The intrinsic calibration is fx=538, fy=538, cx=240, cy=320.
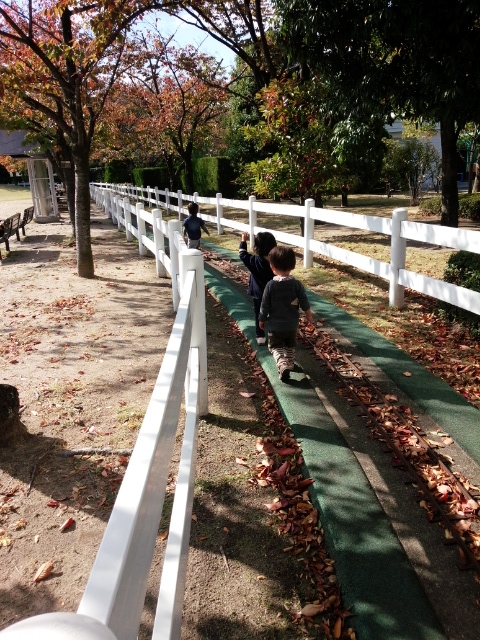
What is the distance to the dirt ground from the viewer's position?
261 cm

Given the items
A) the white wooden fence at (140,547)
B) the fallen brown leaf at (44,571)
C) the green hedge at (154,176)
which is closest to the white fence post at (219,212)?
the white wooden fence at (140,547)

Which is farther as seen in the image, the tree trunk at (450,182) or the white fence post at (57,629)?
the tree trunk at (450,182)

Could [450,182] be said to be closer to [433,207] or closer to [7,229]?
[433,207]

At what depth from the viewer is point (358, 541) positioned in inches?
111

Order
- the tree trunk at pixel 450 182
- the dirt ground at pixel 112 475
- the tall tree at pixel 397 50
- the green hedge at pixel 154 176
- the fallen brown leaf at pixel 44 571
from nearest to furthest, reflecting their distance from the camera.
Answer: the dirt ground at pixel 112 475 < the fallen brown leaf at pixel 44 571 < the tall tree at pixel 397 50 < the tree trunk at pixel 450 182 < the green hedge at pixel 154 176

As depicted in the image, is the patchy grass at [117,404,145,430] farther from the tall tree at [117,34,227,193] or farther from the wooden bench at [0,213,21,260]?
the tall tree at [117,34,227,193]

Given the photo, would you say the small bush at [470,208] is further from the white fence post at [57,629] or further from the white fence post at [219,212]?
the white fence post at [57,629]

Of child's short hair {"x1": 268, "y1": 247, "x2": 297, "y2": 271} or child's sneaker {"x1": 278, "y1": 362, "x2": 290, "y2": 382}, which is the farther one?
child's sneaker {"x1": 278, "y1": 362, "x2": 290, "y2": 382}

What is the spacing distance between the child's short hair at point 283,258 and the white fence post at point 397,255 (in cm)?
280

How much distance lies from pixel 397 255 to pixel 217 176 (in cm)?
Answer: 2393

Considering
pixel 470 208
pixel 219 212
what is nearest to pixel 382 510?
pixel 219 212

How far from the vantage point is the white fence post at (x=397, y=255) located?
269 inches

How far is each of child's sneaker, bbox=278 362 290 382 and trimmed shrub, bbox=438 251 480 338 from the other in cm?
239

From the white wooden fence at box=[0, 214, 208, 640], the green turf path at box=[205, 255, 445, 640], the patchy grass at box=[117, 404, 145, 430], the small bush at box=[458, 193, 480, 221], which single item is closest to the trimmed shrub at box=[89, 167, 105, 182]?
the small bush at box=[458, 193, 480, 221]
